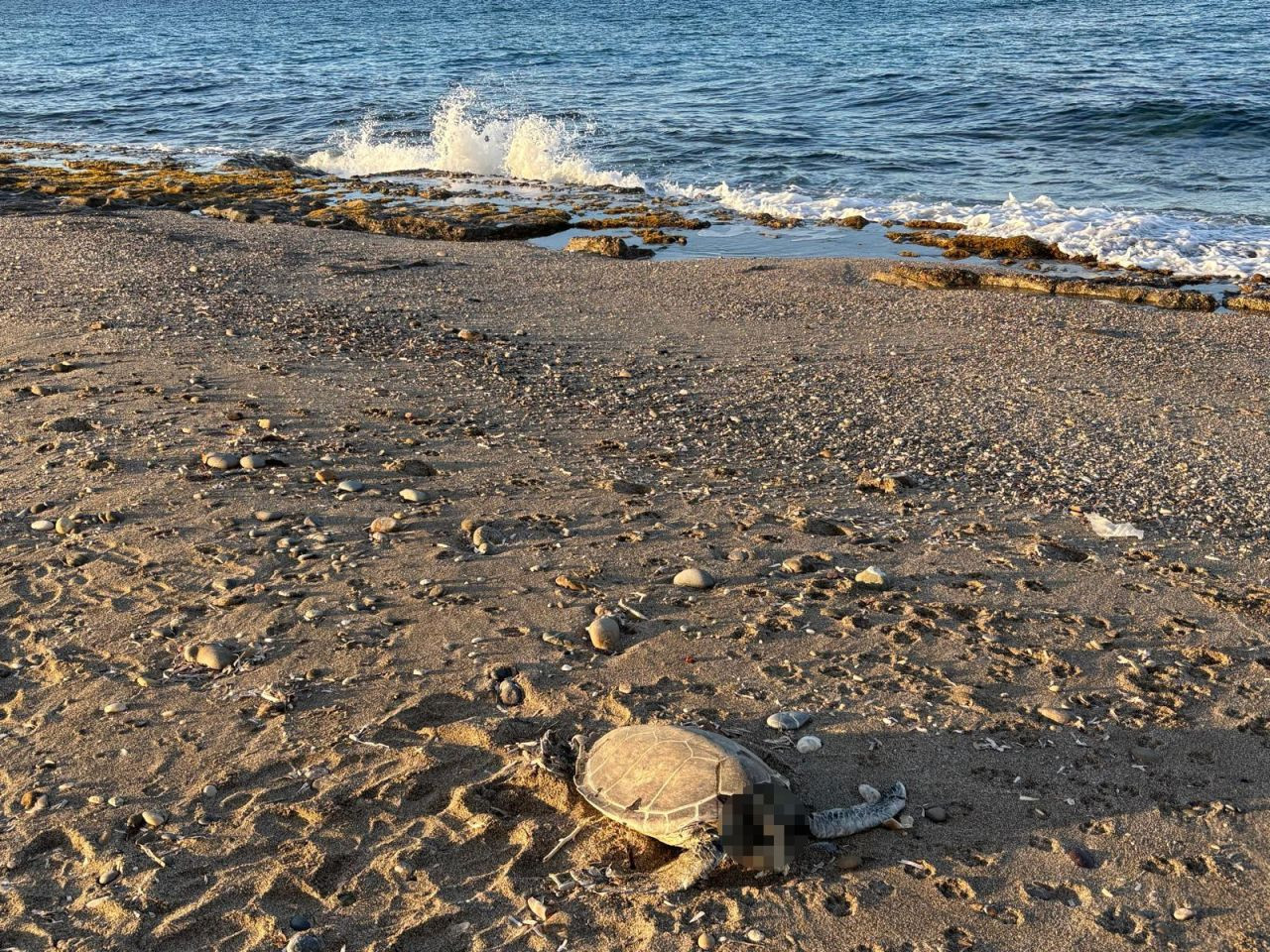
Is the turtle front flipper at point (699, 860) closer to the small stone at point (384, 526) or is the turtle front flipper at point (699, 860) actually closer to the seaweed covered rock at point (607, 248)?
the small stone at point (384, 526)

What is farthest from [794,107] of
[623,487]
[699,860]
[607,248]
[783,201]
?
[699,860]

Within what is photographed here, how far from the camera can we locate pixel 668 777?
3.59 m

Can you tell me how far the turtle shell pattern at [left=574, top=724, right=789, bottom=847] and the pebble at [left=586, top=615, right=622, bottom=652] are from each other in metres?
0.88

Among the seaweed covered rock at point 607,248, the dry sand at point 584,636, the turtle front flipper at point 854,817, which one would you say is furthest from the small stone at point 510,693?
the seaweed covered rock at point 607,248

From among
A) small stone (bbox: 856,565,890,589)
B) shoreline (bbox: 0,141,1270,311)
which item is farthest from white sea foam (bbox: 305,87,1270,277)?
small stone (bbox: 856,565,890,589)

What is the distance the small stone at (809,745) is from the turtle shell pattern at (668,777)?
13.3 inches

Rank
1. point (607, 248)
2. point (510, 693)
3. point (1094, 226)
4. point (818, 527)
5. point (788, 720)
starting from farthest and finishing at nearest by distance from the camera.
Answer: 1. point (1094, 226)
2. point (607, 248)
3. point (818, 527)
4. point (510, 693)
5. point (788, 720)

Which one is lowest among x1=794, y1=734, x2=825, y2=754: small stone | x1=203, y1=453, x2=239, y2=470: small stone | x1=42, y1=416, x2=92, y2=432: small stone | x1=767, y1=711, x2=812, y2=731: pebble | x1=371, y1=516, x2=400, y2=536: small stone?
x1=794, y1=734, x2=825, y2=754: small stone

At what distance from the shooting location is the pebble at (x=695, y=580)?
5.21m

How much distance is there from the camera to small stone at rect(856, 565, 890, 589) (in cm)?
527

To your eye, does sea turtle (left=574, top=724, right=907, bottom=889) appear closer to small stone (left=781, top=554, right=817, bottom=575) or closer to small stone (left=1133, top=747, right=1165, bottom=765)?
small stone (left=1133, top=747, right=1165, bottom=765)

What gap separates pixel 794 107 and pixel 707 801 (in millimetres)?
23500

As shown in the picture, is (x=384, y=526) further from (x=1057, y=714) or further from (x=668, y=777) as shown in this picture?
(x=1057, y=714)

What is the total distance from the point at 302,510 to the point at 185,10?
61445 millimetres
